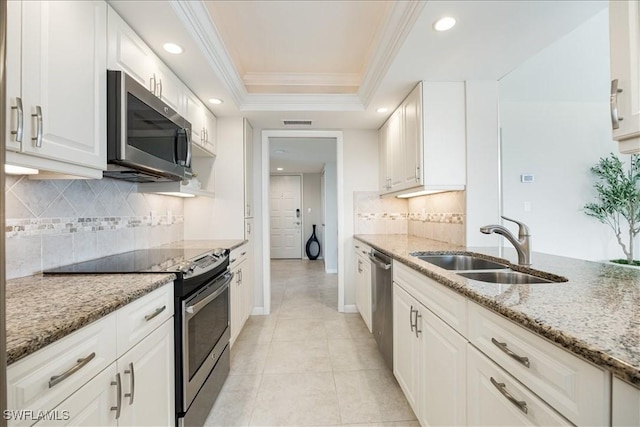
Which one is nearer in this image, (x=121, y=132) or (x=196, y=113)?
(x=121, y=132)

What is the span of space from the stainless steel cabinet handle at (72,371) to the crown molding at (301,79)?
2669 millimetres

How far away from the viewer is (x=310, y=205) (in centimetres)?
743

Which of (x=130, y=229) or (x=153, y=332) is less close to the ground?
(x=130, y=229)

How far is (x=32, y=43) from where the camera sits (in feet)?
3.09

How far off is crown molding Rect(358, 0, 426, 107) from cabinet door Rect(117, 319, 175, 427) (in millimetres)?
1988

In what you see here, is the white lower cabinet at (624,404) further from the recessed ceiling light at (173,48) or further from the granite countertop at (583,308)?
the recessed ceiling light at (173,48)

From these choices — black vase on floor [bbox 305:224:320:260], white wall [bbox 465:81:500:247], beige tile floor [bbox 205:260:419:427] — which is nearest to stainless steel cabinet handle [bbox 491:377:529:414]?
beige tile floor [bbox 205:260:419:427]

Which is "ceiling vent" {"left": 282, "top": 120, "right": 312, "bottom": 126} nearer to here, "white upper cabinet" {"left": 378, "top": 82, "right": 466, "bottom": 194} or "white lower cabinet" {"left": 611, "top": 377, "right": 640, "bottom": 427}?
"white upper cabinet" {"left": 378, "top": 82, "right": 466, "bottom": 194}

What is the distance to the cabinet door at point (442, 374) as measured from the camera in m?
1.06

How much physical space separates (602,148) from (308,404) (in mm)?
5174

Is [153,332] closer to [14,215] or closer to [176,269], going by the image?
[176,269]

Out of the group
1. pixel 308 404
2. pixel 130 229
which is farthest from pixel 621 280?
pixel 130 229

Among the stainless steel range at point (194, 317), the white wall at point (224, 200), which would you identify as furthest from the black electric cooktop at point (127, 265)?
the white wall at point (224, 200)

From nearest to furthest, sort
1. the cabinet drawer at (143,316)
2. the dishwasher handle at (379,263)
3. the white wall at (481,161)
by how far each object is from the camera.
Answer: the cabinet drawer at (143,316)
the dishwasher handle at (379,263)
the white wall at (481,161)
